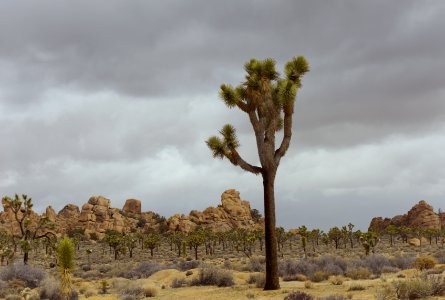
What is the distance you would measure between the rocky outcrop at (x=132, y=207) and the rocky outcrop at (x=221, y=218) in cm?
1835

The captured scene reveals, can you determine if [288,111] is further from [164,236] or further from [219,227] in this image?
[219,227]

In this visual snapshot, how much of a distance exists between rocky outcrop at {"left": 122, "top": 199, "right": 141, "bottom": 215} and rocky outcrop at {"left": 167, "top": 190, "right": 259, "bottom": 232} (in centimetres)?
1835

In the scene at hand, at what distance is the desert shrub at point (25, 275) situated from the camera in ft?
75.4

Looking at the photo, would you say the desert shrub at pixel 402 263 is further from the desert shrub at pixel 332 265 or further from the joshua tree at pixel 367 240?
the joshua tree at pixel 367 240

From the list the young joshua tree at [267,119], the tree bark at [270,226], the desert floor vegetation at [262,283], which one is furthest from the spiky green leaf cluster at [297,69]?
the desert floor vegetation at [262,283]

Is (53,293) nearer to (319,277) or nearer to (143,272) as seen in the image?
(319,277)

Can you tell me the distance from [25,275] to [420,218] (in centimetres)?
10392

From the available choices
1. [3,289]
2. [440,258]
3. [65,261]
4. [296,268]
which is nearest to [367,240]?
[440,258]

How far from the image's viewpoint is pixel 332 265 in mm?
23297

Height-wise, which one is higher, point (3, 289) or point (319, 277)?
point (319, 277)

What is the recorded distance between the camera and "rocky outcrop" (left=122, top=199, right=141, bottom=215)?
4990 inches

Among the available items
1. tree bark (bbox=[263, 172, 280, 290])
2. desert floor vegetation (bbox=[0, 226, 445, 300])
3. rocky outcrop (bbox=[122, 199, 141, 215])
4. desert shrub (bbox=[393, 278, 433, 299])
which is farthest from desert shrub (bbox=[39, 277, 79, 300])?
rocky outcrop (bbox=[122, 199, 141, 215])

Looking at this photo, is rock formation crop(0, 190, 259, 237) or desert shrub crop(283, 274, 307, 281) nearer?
desert shrub crop(283, 274, 307, 281)

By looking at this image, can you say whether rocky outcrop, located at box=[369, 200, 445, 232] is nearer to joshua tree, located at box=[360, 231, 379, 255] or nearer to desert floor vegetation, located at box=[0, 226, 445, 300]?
joshua tree, located at box=[360, 231, 379, 255]
